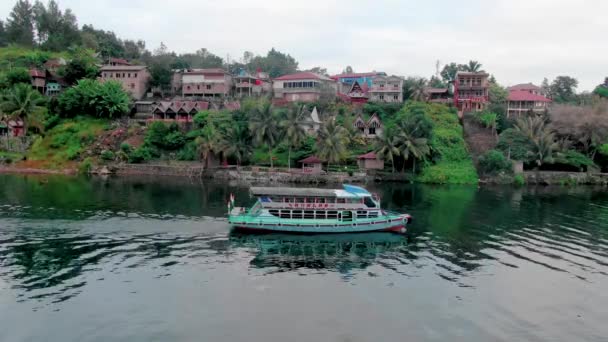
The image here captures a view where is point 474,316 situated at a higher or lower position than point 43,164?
lower

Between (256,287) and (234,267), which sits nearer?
(256,287)

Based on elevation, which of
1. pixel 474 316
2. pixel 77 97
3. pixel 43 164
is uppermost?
pixel 77 97

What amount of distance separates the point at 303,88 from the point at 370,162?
35.2 m

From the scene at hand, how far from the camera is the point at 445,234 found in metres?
46.6

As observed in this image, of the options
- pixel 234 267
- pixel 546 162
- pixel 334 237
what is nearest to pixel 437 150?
pixel 546 162

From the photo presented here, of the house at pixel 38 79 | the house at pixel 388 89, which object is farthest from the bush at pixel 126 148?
the house at pixel 388 89

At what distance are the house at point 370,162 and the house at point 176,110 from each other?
4046 centimetres

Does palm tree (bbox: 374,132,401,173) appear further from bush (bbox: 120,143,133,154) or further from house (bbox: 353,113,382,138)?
bush (bbox: 120,143,133,154)

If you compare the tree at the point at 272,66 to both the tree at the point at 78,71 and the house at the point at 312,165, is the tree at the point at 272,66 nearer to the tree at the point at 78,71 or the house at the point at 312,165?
the tree at the point at 78,71

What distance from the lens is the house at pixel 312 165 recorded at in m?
88.2

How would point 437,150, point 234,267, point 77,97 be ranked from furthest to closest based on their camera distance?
point 77,97 < point 437,150 < point 234,267

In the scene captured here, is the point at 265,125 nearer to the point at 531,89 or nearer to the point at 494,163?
the point at 494,163

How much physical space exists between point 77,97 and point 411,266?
9593 cm

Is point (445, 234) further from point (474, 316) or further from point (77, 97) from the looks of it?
point (77, 97)
